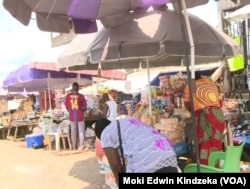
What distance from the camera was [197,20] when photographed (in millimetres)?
5840

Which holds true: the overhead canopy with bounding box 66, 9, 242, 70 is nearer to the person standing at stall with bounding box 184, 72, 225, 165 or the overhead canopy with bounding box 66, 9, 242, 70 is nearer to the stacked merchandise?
the person standing at stall with bounding box 184, 72, 225, 165

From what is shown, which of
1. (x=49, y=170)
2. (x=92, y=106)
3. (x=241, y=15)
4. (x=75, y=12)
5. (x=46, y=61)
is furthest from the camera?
(x=92, y=106)

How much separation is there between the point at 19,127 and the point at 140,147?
13.8 m

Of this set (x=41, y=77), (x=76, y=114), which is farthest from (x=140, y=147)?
(x=41, y=77)

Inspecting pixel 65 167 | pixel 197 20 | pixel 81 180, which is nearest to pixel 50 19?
pixel 197 20

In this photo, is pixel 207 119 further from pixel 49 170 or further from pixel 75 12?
pixel 49 170

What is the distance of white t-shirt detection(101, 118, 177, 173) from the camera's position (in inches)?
131

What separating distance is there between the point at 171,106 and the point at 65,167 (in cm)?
337

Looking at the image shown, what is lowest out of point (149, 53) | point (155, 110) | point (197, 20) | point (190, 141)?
point (190, 141)

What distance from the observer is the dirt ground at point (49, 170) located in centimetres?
729

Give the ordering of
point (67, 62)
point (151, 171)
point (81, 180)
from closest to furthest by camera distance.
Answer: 1. point (151, 171)
2. point (67, 62)
3. point (81, 180)

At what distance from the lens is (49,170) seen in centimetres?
863

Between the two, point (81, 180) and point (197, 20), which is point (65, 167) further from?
point (197, 20)

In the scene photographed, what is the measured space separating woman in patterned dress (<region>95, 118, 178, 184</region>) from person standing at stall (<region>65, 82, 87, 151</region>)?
7.77m
